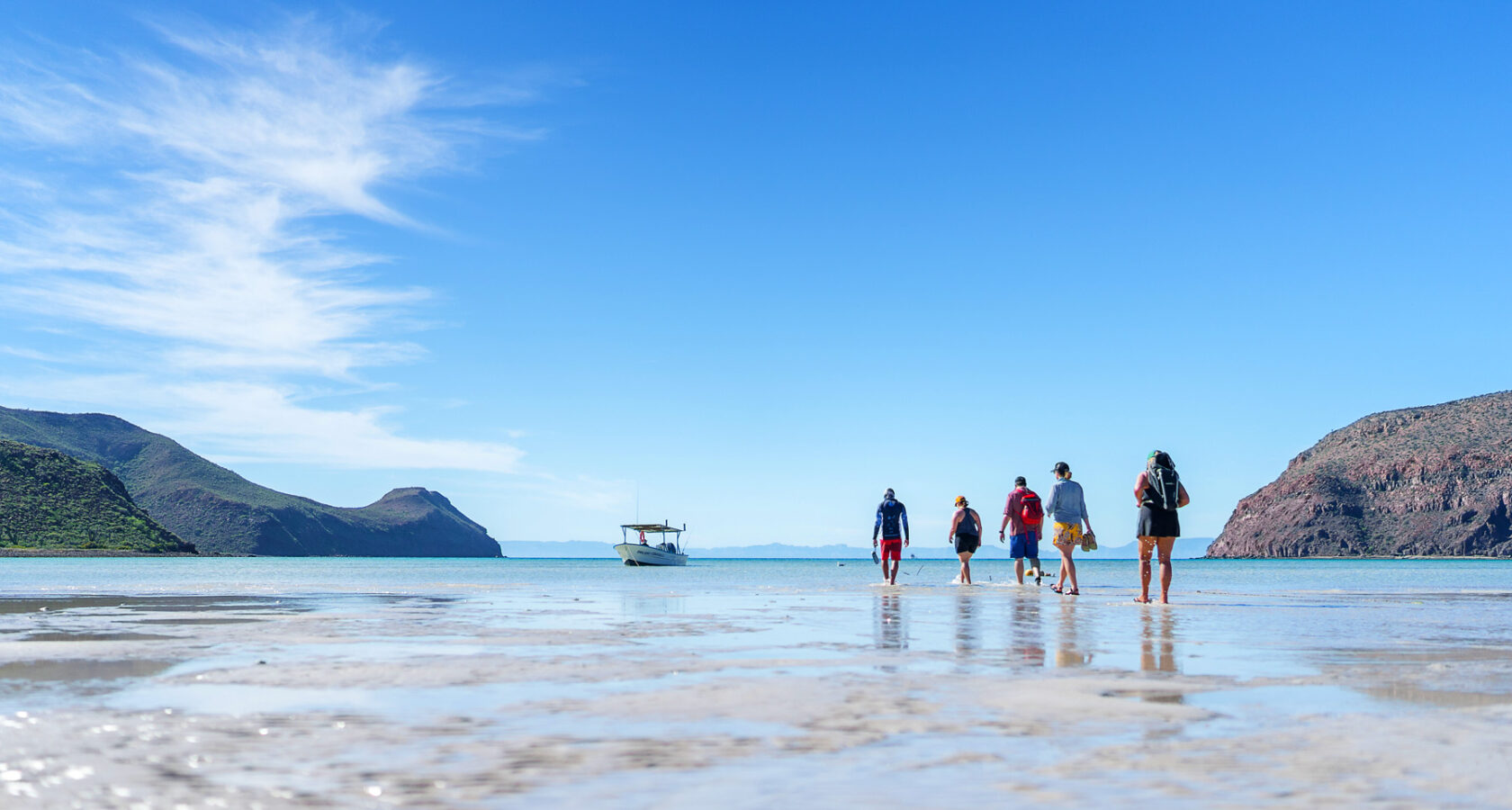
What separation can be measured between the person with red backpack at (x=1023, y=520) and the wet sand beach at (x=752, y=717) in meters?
9.49

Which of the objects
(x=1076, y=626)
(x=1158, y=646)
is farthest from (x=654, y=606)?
(x=1158, y=646)

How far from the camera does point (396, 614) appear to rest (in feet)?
43.6

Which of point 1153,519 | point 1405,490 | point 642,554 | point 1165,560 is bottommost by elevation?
point 642,554

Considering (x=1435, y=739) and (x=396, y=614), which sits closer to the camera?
(x=1435, y=739)

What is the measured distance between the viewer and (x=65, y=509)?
473 ft

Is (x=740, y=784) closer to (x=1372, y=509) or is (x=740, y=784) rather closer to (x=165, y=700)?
(x=165, y=700)

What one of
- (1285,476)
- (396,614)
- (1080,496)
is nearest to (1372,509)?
(1285,476)

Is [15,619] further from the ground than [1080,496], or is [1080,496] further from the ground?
[1080,496]

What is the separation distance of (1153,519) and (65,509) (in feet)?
547

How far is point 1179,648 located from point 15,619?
12.9 metres

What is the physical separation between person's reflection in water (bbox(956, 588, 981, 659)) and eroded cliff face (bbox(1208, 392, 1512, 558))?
171 meters

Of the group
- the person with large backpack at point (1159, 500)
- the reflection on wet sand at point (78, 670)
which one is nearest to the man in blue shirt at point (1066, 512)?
the person with large backpack at point (1159, 500)

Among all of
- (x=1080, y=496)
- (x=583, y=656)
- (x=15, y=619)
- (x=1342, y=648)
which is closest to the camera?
(x=583, y=656)

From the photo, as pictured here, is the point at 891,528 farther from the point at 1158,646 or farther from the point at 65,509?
the point at 65,509
